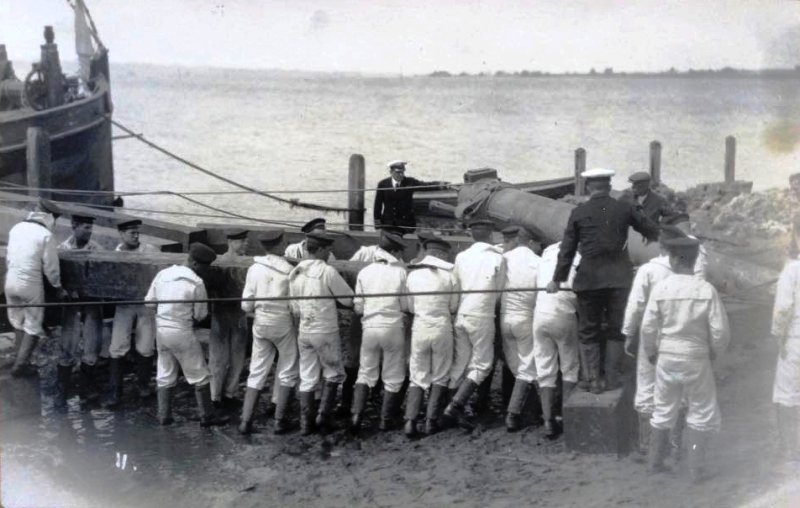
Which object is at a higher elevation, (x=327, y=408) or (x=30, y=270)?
(x=30, y=270)

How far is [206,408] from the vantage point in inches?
344

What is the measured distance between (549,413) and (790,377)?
1.92 metres

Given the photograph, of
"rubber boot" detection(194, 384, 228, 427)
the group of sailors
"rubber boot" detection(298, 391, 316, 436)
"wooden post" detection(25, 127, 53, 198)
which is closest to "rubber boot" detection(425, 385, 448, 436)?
the group of sailors

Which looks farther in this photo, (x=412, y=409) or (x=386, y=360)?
(x=386, y=360)

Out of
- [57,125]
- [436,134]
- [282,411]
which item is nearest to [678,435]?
[282,411]

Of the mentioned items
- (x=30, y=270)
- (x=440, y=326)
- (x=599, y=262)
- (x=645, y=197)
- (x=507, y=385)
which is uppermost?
(x=645, y=197)

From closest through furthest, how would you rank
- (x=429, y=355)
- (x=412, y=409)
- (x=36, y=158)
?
(x=412, y=409)
(x=429, y=355)
(x=36, y=158)

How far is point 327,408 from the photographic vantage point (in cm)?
854

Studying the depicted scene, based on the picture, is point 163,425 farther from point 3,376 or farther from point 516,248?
point 516,248

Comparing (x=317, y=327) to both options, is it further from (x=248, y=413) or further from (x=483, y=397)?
(x=483, y=397)

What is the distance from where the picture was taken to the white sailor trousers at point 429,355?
27.1ft

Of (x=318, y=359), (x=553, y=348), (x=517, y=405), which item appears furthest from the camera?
(x=318, y=359)

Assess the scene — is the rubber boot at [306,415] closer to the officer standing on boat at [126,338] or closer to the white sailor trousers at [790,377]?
the officer standing on boat at [126,338]

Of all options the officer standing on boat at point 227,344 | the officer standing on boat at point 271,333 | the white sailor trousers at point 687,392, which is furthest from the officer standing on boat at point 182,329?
the white sailor trousers at point 687,392
